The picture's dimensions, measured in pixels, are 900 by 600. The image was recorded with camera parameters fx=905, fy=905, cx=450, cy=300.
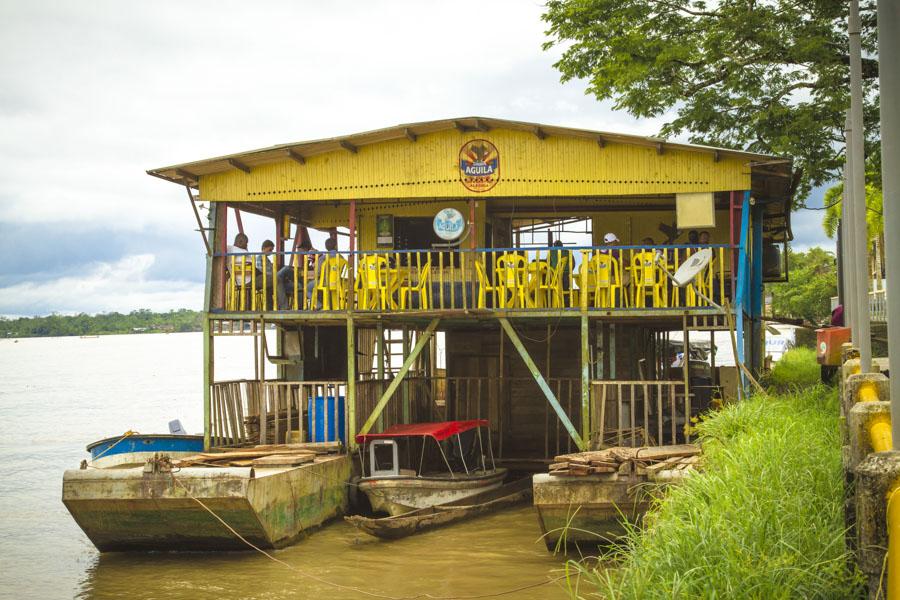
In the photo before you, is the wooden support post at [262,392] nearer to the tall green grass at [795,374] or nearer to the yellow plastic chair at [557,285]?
the yellow plastic chair at [557,285]

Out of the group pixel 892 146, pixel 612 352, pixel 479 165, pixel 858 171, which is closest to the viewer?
pixel 892 146

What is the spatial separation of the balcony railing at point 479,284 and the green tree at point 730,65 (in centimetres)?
308

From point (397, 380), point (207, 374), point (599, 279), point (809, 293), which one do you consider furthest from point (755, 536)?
point (809, 293)

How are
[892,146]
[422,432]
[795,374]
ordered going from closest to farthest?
[892,146]
[422,432]
[795,374]

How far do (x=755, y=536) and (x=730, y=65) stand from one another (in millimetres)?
14058

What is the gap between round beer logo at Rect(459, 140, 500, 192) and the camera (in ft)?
49.7

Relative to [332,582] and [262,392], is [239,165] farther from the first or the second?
[332,582]

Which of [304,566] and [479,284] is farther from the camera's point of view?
[479,284]

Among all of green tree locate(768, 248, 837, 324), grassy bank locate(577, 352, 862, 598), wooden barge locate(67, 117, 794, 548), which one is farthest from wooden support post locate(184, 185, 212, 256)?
green tree locate(768, 248, 837, 324)

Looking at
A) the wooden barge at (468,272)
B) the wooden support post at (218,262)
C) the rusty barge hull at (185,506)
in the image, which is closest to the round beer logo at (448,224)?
the wooden barge at (468,272)

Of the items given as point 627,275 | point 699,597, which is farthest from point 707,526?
point 627,275

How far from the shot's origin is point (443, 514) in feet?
44.5

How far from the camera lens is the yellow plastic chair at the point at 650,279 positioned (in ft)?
46.5

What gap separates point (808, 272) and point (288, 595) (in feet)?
149
